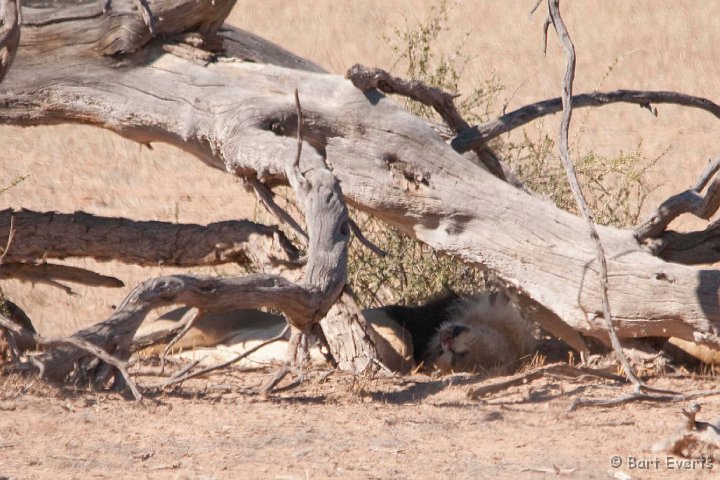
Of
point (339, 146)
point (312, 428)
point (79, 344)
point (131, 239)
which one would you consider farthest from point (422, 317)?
point (79, 344)

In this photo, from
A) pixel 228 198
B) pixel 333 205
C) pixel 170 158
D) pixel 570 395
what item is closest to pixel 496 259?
pixel 570 395

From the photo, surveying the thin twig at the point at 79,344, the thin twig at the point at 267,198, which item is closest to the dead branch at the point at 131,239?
the thin twig at the point at 267,198

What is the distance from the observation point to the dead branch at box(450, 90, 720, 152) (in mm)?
6250

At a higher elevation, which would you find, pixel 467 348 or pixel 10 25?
pixel 10 25

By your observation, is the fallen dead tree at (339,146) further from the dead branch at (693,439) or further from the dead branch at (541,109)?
the dead branch at (693,439)

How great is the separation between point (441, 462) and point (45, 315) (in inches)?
242

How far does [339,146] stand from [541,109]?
4.54 feet

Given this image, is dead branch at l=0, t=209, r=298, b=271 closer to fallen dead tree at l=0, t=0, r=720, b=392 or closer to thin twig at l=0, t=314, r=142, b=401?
fallen dead tree at l=0, t=0, r=720, b=392

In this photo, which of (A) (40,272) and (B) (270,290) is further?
(A) (40,272)

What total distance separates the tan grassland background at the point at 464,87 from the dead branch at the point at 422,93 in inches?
181

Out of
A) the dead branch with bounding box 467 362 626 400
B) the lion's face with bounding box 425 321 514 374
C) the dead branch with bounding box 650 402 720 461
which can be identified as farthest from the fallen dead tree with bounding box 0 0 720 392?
the dead branch with bounding box 650 402 720 461

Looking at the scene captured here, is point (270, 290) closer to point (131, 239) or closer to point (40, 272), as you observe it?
point (131, 239)

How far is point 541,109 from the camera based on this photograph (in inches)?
252

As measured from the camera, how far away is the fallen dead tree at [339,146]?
5.54 metres
